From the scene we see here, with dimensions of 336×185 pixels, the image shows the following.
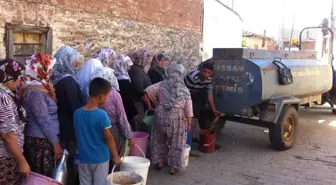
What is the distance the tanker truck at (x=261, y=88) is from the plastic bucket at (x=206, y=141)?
53 centimetres

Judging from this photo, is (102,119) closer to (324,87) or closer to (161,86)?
(161,86)

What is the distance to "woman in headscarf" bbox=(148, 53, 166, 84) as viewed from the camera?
6656 millimetres

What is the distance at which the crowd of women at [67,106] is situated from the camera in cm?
296

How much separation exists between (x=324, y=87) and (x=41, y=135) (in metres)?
6.90

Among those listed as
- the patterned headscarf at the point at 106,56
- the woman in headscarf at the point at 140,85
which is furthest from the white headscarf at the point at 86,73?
the woman in headscarf at the point at 140,85

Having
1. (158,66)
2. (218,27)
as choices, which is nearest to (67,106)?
(158,66)

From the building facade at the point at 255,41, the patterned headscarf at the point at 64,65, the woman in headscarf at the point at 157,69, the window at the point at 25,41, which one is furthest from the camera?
the building facade at the point at 255,41

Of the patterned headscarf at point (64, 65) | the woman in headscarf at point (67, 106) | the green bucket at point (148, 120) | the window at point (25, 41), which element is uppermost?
the window at point (25, 41)

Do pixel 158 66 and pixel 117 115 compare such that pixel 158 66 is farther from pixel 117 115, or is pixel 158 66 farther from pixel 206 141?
pixel 117 115

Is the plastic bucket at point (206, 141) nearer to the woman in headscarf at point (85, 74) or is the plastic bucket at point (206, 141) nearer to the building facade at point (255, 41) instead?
the woman in headscarf at point (85, 74)

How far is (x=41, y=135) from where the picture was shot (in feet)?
11.2

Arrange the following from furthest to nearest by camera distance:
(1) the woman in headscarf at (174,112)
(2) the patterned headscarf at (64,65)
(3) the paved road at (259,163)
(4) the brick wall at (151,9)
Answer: (4) the brick wall at (151,9)
(3) the paved road at (259,163)
(1) the woman in headscarf at (174,112)
(2) the patterned headscarf at (64,65)

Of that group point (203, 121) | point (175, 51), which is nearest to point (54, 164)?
point (203, 121)

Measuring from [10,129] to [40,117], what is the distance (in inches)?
20.2
